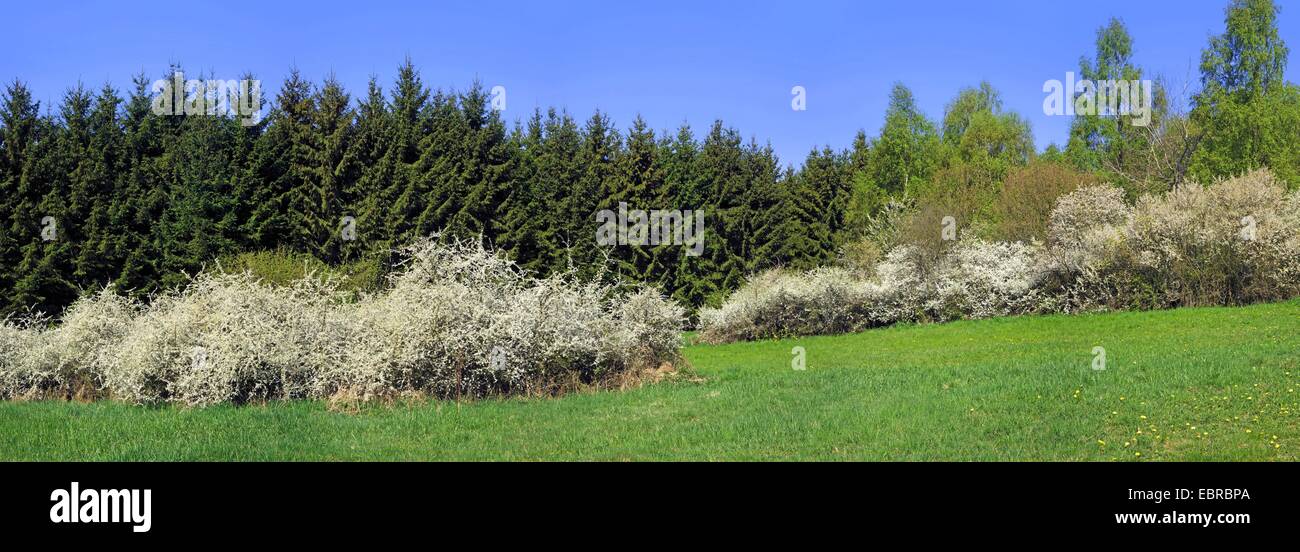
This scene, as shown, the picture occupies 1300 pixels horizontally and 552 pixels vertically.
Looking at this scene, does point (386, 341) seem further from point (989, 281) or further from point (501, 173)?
point (501, 173)

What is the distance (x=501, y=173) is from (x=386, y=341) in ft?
93.5

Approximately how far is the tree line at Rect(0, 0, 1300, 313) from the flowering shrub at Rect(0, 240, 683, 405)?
13.1 meters

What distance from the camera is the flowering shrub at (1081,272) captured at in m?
30.3

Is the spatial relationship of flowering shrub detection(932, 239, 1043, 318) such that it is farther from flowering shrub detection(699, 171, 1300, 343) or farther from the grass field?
the grass field

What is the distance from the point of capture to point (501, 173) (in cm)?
4506

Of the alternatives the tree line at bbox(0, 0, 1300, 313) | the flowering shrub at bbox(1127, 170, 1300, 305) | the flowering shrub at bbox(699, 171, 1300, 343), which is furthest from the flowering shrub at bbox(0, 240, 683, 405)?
the flowering shrub at bbox(1127, 170, 1300, 305)

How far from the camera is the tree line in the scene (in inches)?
1451

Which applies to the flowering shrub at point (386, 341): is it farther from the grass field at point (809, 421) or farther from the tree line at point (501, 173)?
the tree line at point (501, 173)

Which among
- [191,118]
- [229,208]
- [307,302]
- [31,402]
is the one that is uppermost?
[191,118]

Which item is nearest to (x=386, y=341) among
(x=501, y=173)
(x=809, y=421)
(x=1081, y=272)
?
(x=809, y=421)

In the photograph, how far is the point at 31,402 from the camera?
65.0ft
